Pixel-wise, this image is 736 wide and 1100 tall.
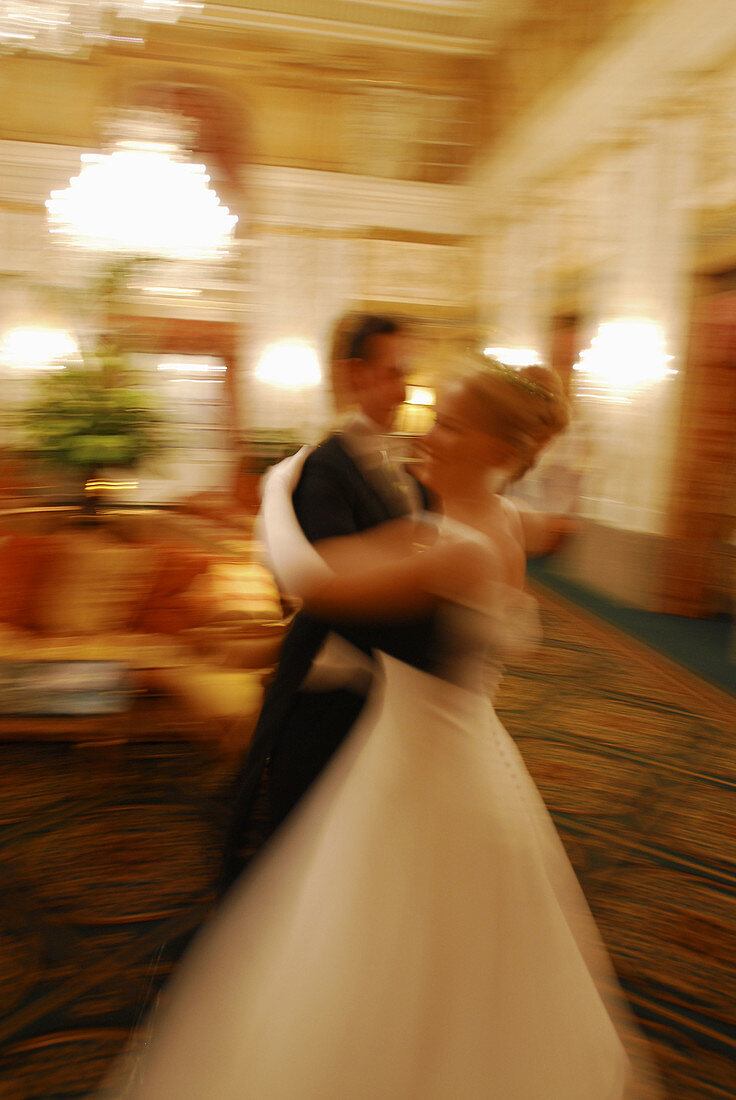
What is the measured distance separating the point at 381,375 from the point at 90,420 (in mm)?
2303

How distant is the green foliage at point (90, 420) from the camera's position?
347 centimetres

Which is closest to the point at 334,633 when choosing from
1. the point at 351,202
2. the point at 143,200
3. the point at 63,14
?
the point at 63,14

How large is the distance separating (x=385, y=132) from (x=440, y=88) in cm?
86

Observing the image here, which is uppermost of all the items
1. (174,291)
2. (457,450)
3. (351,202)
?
(351,202)

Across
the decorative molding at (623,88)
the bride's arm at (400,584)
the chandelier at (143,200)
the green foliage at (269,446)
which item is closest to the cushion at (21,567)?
the bride's arm at (400,584)

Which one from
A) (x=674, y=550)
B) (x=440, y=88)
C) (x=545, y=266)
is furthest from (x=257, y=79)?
(x=674, y=550)

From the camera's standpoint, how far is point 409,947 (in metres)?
1.20

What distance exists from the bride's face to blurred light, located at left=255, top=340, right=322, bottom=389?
28.8 feet

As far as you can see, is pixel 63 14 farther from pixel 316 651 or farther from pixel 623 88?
pixel 316 651

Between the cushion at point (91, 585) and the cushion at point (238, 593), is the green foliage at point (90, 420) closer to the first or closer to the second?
the cushion at point (91, 585)

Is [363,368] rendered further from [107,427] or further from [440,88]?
[440,88]

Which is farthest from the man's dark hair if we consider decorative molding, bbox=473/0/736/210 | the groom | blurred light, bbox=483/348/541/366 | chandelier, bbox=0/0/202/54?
blurred light, bbox=483/348/541/366

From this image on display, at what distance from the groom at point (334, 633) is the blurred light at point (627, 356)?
17.6 feet

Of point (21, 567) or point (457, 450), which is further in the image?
point (21, 567)
